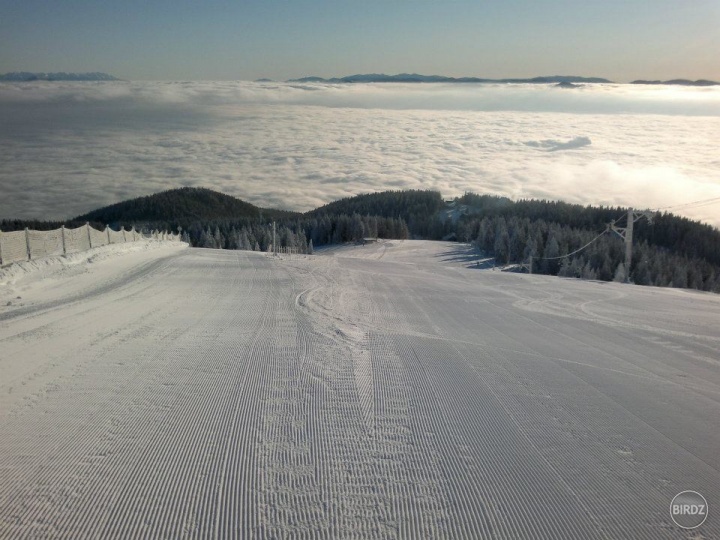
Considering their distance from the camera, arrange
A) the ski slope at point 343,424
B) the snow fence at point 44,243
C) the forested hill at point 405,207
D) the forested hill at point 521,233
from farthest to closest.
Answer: the forested hill at point 405,207
the forested hill at point 521,233
the snow fence at point 44,243
the ski slope at point 343,424

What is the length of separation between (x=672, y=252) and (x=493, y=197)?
58762 millimetres

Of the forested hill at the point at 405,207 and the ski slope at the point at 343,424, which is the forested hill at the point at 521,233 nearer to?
the forested hill at the point at 405,207

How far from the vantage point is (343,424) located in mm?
5641

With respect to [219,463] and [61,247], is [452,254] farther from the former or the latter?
[219,463]

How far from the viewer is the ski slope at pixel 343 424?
409 cm

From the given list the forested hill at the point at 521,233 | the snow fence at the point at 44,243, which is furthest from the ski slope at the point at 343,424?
the forested hill at the point at 521,233

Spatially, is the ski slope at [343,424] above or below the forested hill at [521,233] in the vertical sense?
above

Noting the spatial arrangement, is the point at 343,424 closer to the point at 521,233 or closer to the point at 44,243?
the point at 44,243

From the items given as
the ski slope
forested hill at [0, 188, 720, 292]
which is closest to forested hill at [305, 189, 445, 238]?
forested hill at [0, 188, 720, 292]

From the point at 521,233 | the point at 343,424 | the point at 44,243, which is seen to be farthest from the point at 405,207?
the point at 343,424

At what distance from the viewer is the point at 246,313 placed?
11.4m

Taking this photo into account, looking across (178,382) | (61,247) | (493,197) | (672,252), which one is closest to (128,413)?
(178,382)

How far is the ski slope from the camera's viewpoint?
13.4ft

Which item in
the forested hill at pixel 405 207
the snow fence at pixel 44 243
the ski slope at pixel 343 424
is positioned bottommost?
the forested hill at pixel 405 207
